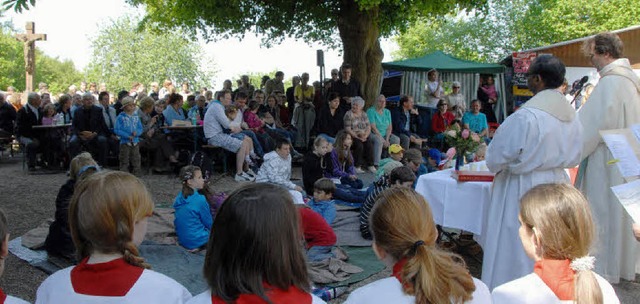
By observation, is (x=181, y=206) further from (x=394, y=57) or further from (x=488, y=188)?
(x=394, y=57)

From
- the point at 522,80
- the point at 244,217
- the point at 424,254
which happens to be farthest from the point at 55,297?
the point at 522,80

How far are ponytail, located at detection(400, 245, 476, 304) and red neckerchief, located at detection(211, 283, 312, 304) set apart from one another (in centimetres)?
37

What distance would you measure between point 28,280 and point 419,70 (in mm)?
12010

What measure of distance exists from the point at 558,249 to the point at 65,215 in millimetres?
4515

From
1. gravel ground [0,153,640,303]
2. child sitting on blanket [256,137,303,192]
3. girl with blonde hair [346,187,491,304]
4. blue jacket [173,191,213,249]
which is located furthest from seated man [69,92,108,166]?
girl with blonde hair [346,187,491,304]

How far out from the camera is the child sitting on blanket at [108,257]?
7.33ft

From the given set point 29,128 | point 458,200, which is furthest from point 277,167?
point 29,128

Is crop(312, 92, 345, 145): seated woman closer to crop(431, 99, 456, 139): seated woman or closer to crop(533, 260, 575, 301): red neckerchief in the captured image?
crop(431, 99, 456, 139): seated woman

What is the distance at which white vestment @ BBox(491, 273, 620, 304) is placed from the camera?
236cm

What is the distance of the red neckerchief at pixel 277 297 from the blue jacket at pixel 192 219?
4.16 meters

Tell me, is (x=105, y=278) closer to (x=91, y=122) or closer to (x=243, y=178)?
(x=243, y=178)

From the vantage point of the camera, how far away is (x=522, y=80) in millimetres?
17562

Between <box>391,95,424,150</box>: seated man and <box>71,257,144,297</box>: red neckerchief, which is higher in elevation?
<box>391,95,424,150</box>: seated man

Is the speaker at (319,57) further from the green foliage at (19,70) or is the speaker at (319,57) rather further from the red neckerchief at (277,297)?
the green foliage at (19,70)
